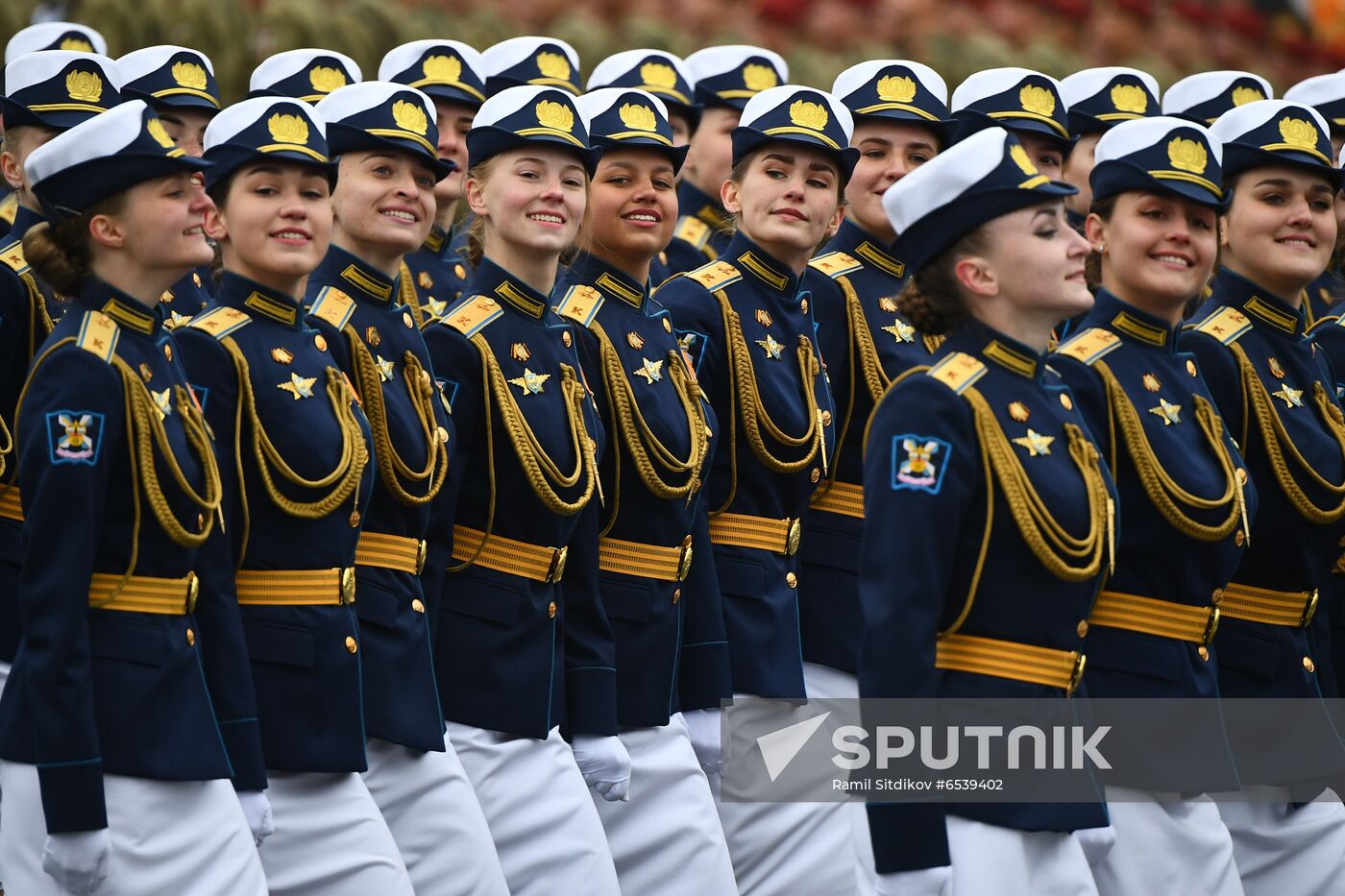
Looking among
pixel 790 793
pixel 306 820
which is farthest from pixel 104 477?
pixel 790 793

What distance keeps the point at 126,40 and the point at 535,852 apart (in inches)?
238

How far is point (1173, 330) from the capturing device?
6.43 metres

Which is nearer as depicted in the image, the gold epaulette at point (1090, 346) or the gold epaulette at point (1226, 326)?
the gold epaulette at point (1090, 346)

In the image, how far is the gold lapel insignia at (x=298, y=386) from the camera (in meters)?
5.97

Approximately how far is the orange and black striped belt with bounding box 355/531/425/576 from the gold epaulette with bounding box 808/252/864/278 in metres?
2.09

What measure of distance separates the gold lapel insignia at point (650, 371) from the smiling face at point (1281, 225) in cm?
177

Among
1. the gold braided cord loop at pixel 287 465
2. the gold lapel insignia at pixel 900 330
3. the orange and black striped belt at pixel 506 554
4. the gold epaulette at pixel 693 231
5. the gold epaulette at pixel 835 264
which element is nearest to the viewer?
the gold braided cord loop at pixel 287 465

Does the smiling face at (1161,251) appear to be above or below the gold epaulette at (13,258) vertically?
above

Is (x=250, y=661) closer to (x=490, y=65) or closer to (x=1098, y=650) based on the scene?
(x=1098, y=650)

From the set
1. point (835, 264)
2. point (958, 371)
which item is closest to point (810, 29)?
point (835, 264)

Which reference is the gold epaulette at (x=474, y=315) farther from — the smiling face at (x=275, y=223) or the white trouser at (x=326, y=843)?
the white trouser at (x=326, y=843)

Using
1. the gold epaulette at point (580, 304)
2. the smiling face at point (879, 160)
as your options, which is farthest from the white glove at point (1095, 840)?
the smiling face at point (879, 160)

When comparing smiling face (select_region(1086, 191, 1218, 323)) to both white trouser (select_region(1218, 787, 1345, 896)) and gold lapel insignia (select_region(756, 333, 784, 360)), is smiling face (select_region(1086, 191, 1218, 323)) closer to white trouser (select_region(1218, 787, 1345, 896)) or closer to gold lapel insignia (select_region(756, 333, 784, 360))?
gold lapel insignia (select_region(756, 333, 784, 360))

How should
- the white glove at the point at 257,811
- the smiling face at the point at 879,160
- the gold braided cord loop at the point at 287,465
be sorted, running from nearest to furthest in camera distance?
the white glove at the point at 257,811
the gold braided cord loop at the point at 287,465
the smiling face at the point at 879,160
